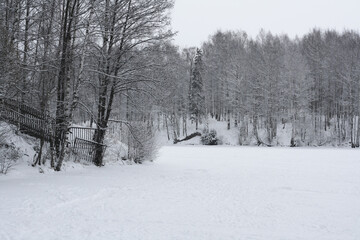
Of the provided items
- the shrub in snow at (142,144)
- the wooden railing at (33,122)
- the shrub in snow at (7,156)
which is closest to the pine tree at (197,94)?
the shrub in snow at (142,144)

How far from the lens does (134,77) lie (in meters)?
16.6

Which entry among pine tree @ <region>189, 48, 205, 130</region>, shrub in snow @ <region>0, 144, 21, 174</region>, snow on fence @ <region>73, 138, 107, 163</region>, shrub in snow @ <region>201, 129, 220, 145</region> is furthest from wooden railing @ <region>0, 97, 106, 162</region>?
pine tree @ <region>189, 48, 205, 130</region>

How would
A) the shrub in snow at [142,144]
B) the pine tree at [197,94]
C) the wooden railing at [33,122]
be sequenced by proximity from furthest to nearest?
the pine tree at [197,94]
the shrub in snow at [142,144]
the wooden railing at [33,122]

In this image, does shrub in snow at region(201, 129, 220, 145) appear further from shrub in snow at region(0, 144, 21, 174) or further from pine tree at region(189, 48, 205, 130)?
shrub in snow at region(0, 144, 21, 174)

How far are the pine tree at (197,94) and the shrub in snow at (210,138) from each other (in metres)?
5.50

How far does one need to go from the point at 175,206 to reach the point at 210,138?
114ft

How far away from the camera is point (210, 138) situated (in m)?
43.2

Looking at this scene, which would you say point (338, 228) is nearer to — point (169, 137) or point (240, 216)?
point (240, 216)

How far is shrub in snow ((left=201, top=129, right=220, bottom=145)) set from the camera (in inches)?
1697

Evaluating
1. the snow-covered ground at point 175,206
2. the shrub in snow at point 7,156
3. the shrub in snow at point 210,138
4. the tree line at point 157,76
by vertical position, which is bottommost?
the snow-covered ground at point 175,206

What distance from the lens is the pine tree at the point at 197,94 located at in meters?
49.8

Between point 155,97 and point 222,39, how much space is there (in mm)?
41651

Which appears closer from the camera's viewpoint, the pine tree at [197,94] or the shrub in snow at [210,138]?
the shrub in snow at [210,138]

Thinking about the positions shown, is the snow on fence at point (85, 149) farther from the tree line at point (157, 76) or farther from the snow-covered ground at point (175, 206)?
the snow-covered ground at point (175, 206)
